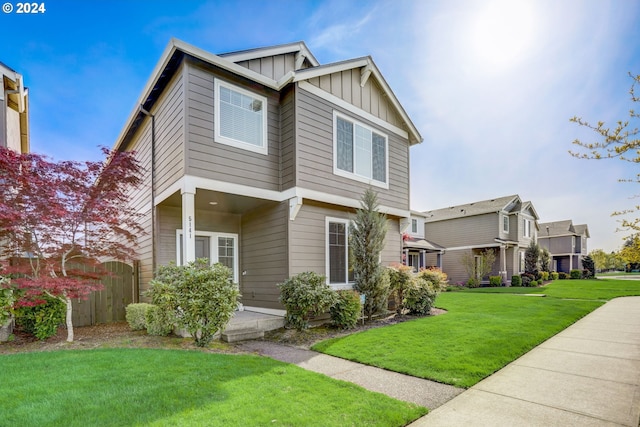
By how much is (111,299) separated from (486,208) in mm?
25354

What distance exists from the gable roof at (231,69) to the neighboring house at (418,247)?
12.7 metres

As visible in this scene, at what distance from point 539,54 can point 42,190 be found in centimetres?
980

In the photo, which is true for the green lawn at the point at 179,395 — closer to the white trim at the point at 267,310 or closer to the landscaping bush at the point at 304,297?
the landscaping bush at the point at 304,297

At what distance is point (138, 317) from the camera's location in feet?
25.1

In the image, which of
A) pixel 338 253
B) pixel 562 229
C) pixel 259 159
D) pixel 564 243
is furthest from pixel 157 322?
pixel 562 229

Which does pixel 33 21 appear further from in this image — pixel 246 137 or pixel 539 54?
pixel 539 54

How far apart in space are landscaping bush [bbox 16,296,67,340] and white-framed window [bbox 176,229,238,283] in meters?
2.87

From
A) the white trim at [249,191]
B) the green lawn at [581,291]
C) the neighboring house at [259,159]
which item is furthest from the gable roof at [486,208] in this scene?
the white trim at [249,191]

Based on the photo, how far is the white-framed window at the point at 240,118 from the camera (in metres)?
7.70

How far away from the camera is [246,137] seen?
27.0 feet

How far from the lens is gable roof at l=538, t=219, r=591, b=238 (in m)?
36.8

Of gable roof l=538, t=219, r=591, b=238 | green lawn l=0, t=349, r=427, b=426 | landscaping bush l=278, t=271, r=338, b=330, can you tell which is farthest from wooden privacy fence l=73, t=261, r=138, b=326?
gable roof l=538, t=219, r=591, b=238

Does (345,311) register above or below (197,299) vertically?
below

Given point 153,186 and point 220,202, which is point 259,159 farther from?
point 153,186
